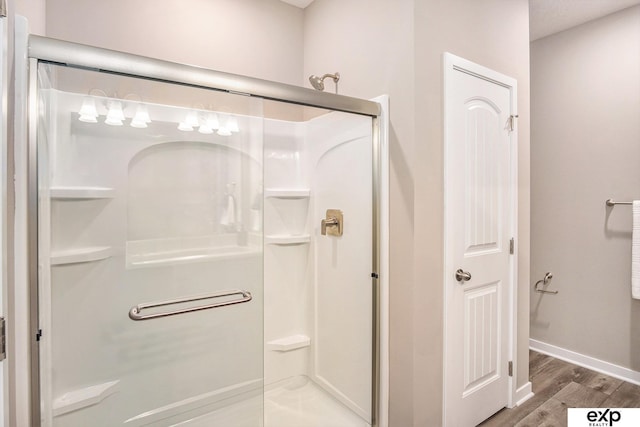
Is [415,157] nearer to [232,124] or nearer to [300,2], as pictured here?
[232,124]

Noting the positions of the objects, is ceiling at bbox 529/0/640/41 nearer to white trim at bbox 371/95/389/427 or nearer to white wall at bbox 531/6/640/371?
white wall at bbox 531/6/640/371

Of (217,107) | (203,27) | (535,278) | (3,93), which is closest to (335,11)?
(203,27)

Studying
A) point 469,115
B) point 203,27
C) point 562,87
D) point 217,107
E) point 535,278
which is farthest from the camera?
point 535,278

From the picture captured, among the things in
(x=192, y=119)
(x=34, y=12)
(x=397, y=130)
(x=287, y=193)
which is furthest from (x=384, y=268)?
(x=34, y=12)

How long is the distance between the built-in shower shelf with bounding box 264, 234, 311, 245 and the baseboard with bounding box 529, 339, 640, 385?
2.32 m

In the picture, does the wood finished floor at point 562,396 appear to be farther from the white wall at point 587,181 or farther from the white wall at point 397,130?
the white wall at point 397,130

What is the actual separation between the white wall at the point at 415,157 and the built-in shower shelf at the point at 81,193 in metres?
1.33

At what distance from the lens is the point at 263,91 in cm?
144

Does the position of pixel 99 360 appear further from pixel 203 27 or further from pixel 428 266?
pixel 203 27

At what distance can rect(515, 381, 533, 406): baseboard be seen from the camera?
213 centimetres

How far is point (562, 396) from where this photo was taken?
2191 millimetres

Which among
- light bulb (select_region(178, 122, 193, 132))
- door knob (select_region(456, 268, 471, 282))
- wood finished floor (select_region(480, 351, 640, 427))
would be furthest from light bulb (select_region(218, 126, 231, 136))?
wood finished floor (select_region(480, 351, 640, 427))

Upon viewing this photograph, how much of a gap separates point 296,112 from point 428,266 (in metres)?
1.35

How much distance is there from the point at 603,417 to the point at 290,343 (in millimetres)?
1992
